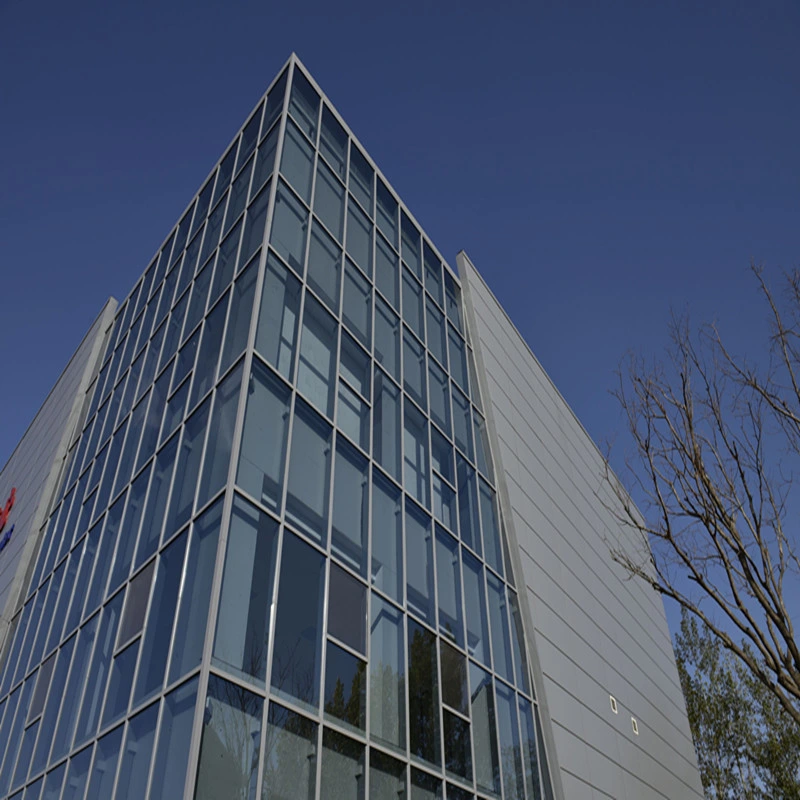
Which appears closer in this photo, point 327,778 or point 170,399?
point 327,778

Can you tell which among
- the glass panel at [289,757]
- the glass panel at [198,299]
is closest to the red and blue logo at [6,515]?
the glass panel at [198,299]

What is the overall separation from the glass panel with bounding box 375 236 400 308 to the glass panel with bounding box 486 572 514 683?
6274 millimetres

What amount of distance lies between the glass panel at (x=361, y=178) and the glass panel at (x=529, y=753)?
431 inches

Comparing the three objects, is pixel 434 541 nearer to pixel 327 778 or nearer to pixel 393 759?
pixel 393 759

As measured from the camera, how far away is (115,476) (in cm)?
1409

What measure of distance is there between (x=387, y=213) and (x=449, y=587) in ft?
30.8

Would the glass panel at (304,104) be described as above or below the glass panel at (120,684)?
above

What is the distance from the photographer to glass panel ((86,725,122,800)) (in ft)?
28.6

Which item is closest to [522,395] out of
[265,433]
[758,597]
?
[265,433]

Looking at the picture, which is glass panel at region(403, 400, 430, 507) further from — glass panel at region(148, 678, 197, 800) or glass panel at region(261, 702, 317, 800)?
glass panel at region(148, 678, 197, 800)

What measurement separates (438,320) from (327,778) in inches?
462

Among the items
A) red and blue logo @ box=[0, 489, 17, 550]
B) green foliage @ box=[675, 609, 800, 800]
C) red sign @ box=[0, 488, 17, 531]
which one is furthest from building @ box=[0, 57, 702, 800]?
green foliage @ box=[675, 609, 800, 800]

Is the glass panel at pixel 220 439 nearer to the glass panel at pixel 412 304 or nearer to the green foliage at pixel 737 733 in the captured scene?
the glass panel at pixel 412 304

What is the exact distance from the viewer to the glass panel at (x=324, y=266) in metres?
13.7
